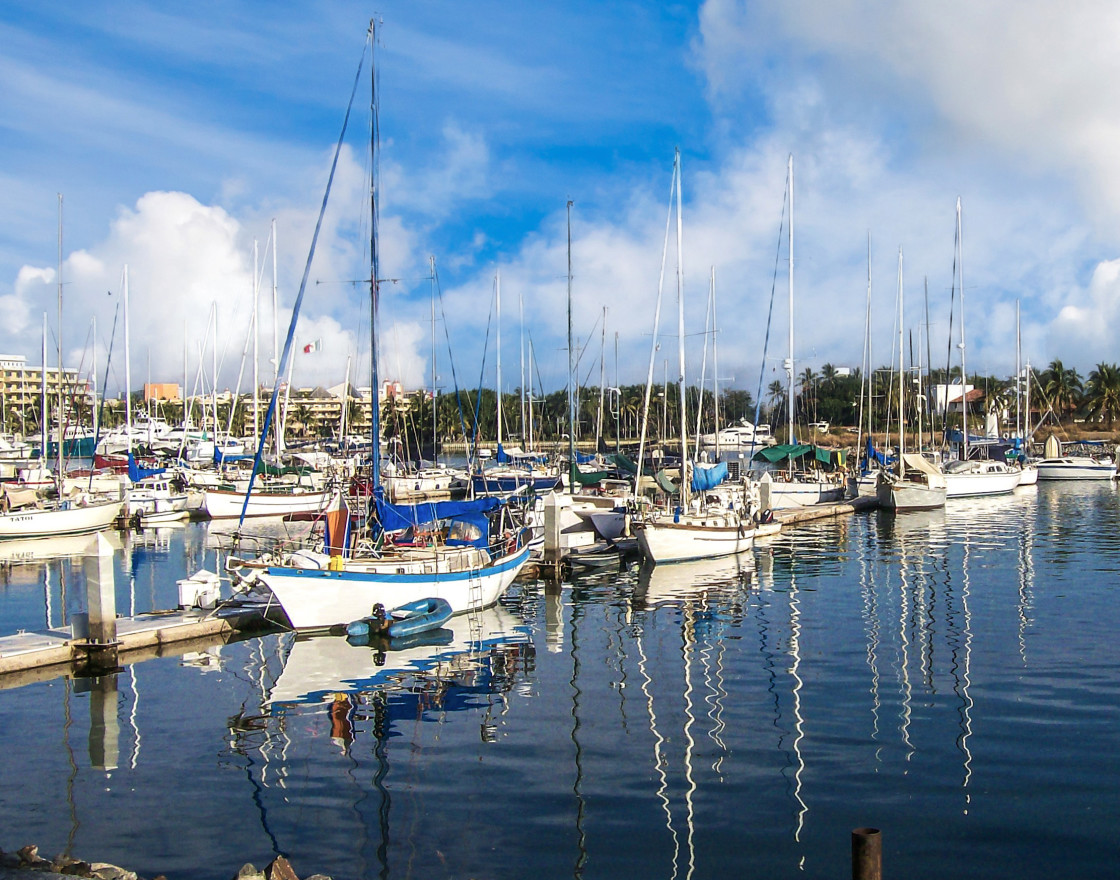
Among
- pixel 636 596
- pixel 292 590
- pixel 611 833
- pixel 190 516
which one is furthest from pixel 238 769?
pixel 190 516

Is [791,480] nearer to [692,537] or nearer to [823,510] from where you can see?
[823,510]

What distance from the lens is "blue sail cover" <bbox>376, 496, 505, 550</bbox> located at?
28000 mm

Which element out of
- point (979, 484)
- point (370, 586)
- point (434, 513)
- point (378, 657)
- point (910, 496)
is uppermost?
point (434, 513)

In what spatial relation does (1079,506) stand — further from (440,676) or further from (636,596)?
(440,676)

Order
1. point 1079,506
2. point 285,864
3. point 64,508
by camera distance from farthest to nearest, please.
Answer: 1. point 1079,506
2. point 64,508
3. point 285,864

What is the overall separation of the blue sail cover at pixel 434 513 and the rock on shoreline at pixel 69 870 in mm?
17335

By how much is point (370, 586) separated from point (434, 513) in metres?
4.96

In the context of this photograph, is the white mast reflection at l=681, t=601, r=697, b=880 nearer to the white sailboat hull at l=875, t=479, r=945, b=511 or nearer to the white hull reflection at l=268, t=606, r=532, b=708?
the white hull reflection at l=268, t=606, r=532, b=708

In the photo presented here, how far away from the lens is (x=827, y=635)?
2450 cm

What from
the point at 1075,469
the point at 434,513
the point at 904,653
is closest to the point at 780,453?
the point at 434,513

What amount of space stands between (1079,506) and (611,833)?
59.4 m

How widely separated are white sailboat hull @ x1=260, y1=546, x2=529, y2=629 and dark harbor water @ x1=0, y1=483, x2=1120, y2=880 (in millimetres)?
832

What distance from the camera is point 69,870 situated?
10367 mm

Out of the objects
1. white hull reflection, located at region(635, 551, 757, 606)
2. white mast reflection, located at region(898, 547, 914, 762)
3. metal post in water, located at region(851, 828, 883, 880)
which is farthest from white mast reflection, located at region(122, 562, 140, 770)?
white hull reflection, located at region(635, 551, 757, 606)
